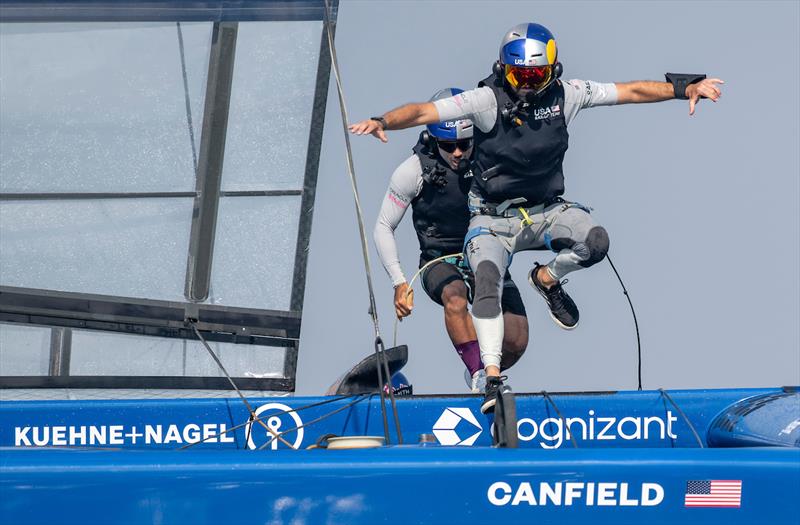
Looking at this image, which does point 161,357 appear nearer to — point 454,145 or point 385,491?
point 454,145

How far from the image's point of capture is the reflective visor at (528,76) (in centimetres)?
557

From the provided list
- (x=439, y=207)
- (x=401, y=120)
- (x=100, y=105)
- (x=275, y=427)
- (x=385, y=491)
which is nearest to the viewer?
(x=385, y=491)

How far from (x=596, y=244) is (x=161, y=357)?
222cm

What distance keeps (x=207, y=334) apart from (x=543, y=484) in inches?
124

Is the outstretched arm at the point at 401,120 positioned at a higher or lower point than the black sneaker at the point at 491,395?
higher

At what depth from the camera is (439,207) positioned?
645cm

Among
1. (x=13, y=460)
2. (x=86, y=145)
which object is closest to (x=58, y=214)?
(x=86, y=145)

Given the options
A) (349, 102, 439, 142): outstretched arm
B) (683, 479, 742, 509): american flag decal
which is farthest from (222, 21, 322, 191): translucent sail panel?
(683, 479, 742, 509): american flag decal

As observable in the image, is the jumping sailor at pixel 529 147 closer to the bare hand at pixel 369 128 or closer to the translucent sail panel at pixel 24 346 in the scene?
the bare hand at pixel 369 128

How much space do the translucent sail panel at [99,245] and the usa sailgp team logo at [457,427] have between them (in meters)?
1.83

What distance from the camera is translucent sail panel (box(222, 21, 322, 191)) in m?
6.80

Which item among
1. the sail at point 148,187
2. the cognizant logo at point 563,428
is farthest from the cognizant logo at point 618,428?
the sail at point 148,187

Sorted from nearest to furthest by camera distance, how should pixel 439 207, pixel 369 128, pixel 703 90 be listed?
pixel 369 128 → pixel 703 90 → pixel 439 207

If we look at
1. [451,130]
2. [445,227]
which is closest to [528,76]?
[451,130]
